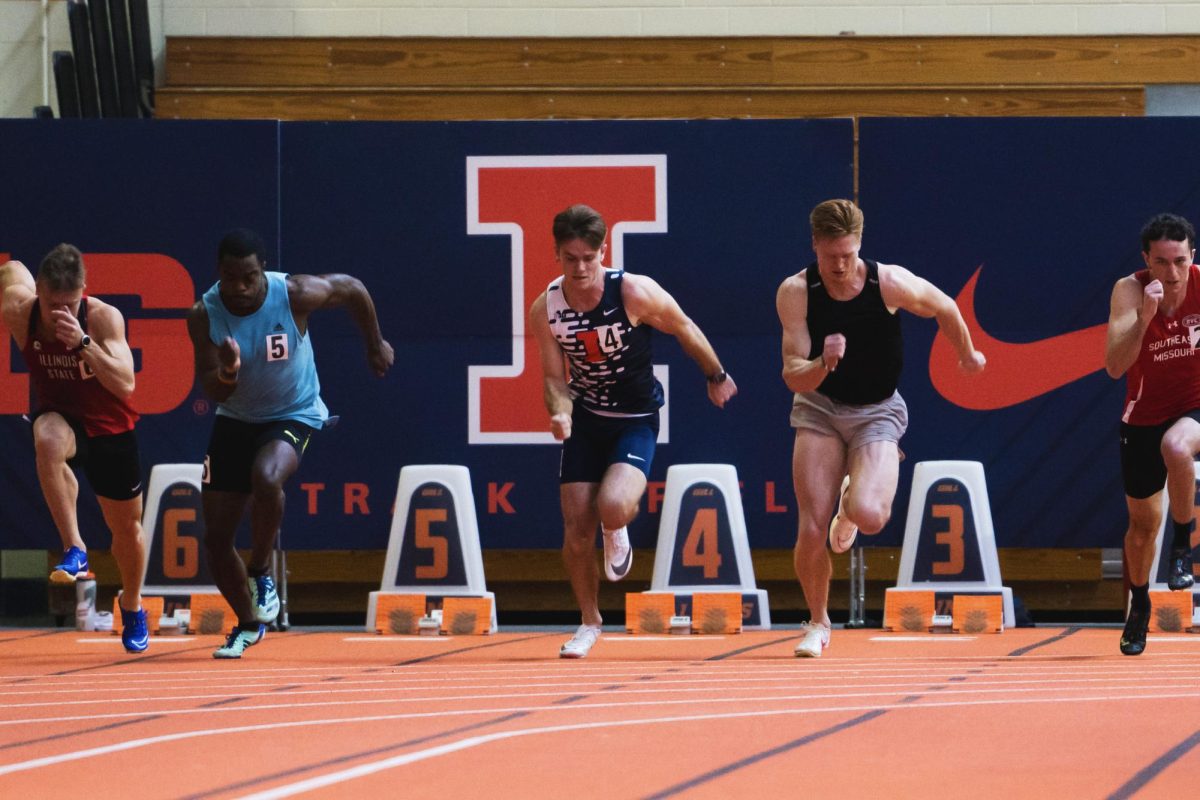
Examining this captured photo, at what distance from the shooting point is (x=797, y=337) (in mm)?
7500

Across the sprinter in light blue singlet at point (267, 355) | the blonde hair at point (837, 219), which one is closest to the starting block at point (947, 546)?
the blonde hair at point (837, 219)

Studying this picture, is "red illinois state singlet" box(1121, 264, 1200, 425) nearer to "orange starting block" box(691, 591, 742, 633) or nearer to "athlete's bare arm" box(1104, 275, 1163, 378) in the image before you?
"athlete's bare arm" box(1104, 275, 1163, 378)

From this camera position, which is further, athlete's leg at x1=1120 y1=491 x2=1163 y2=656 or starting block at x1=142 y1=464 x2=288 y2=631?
starting block at x1=142 y1=464 x2=288 y2=631

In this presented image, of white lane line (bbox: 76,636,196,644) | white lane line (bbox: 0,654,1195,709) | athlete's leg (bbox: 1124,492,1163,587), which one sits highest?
athlete's leg (bbox: 1124,492,1163,587)

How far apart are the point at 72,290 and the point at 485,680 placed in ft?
9.60

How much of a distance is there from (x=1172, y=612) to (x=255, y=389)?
193 inches

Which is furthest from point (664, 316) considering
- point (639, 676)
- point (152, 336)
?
point (152, 336)

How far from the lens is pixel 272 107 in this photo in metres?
11.2

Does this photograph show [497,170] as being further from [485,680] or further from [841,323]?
[485,680]

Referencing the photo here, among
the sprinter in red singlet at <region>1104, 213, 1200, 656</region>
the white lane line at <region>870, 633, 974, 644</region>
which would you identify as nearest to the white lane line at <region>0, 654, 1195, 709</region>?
the sprinter in red singlet at <region>1104, 213, 1200, 656</region>

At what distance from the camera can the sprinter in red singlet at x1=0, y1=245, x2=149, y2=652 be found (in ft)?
26.9

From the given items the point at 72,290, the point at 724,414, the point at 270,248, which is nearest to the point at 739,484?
the point at 724,414

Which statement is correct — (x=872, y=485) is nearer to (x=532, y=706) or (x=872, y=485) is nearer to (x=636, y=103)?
(x=532, y=706)

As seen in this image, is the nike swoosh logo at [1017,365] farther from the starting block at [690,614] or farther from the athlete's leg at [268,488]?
the athlete's leg at [268,488]
